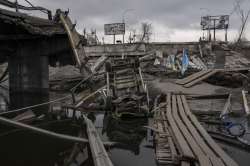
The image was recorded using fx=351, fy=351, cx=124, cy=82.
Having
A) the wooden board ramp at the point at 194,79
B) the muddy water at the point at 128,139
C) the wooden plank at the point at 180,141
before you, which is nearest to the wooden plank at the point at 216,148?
the wooden plank at the point at 180,141

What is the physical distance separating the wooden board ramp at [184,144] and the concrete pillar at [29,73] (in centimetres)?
1093

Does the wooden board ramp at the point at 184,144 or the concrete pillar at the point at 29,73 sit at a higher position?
the concrete pillar at the point at 29,73

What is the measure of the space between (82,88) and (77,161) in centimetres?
1439

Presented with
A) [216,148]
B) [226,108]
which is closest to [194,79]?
[226,108]

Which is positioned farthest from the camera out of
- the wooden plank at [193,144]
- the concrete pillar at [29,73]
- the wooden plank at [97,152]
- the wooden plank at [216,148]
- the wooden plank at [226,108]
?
the concrete pillar at [29,73]

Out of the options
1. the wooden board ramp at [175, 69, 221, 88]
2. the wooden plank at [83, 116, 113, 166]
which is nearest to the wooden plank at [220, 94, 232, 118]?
the wooden board ramp at [175, 69, 221, 88]

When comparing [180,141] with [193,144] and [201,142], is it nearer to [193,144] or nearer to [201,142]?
[193,144]

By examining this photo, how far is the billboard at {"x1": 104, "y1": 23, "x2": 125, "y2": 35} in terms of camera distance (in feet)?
187

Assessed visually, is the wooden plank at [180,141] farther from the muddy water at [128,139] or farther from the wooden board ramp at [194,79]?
the wooden board ramp at [194,79]

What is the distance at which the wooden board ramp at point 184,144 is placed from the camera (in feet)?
27.2

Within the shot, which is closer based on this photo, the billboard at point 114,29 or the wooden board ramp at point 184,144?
the wooden board ramp at point 184,144

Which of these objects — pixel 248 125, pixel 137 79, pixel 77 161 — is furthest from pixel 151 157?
pixel 137 79

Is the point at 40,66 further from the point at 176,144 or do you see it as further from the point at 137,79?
the point at 176,144

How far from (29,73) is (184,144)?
1582 centimetres
